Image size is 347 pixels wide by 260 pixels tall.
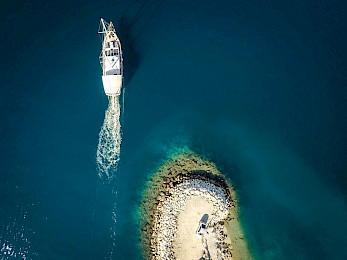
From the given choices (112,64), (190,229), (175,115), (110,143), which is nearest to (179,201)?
(190,229)

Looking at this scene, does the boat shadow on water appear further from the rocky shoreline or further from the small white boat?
the rocky shoreline

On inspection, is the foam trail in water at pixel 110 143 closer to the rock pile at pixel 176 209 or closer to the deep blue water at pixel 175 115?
the deep blue water at pixel 175 115

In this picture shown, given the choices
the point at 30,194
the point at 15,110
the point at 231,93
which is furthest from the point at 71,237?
the point at 231,93

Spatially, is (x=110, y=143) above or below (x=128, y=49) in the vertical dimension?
below

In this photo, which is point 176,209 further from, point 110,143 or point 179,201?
point 110,143

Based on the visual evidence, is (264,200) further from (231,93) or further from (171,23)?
(171,23)

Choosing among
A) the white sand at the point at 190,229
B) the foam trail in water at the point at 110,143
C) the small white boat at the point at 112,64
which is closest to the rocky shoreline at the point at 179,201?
the white sand at the point at 190,229
